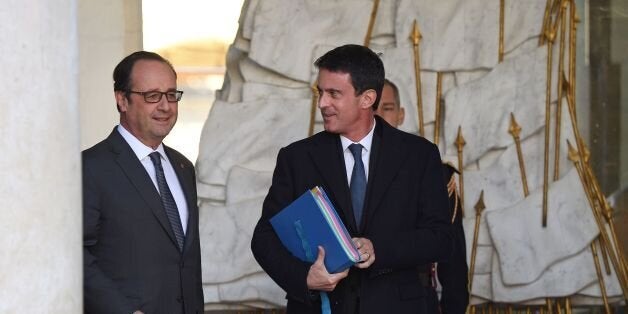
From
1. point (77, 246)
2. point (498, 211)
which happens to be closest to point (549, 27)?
point (498, 211)

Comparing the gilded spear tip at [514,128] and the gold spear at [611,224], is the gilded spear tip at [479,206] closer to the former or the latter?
the gilded spear tip at [514,128]

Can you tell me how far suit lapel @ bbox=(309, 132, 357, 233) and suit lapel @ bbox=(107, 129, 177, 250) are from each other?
1.88 ft

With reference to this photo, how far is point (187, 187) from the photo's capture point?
4.65 metres

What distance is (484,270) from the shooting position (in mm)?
7008

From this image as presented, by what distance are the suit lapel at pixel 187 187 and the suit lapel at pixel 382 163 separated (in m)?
0.57

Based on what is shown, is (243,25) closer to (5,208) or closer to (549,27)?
(549,27)

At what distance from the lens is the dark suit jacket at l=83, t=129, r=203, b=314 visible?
4316mm

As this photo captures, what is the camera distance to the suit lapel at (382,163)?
464cm

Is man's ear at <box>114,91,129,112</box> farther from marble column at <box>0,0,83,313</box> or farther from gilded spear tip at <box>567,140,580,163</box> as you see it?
gilded spear tip at <box>567,140,580,163</box>

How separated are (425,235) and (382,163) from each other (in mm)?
284

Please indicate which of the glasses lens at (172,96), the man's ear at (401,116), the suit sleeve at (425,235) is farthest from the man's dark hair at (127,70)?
the man's ear at (401,116)

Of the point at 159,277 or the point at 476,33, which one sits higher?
the point at 476,33

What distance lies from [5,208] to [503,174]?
13.0 feet

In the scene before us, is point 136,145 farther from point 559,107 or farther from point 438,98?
point 559,107
